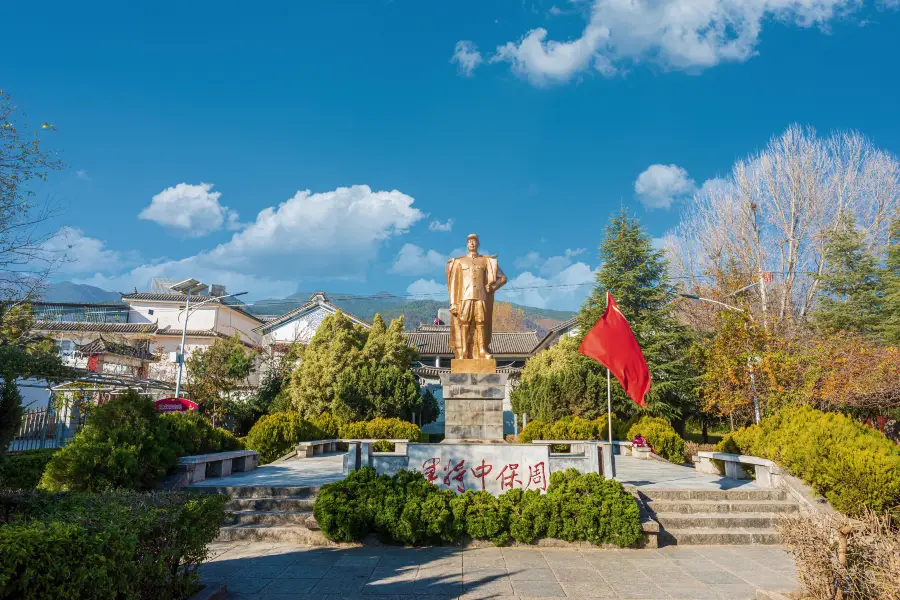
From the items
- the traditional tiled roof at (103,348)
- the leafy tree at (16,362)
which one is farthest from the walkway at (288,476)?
the traditional tiled roof at (103,348)

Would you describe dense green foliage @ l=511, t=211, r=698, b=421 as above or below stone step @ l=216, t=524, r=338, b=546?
above

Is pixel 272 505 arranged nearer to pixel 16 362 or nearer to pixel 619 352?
pixel 16 362

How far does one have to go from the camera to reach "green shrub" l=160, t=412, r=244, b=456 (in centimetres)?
874

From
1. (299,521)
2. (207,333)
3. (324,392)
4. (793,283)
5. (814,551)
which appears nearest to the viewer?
(814,551)

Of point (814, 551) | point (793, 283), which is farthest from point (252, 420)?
point (793, 283)

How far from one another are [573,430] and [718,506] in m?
7.85

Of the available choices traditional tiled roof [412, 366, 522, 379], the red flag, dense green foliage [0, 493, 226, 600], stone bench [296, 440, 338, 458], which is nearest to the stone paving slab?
dense green foliage [0, 493, 226, 600]

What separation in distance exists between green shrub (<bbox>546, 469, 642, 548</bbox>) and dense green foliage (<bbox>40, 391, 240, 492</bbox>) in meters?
5.41

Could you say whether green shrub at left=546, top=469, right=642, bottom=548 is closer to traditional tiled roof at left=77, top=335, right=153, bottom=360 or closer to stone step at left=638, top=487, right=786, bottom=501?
stone step at left=638, top=487, right=786, bottom=501

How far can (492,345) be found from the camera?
33625 mm

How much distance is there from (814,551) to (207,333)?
3284 cm

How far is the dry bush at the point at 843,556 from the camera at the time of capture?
3.64 metres

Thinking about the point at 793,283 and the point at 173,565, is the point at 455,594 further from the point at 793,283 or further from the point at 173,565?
the point at 793,283

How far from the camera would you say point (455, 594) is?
5.02 m
